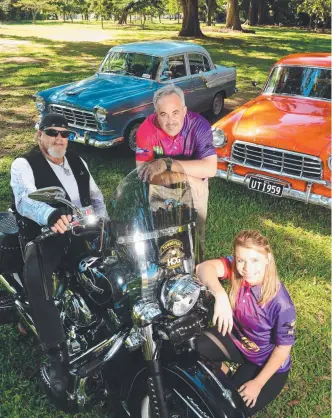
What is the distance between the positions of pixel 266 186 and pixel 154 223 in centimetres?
358

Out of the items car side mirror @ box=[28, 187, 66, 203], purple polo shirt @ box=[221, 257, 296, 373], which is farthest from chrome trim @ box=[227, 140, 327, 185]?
car side mirror @ box=[28, 187, 66, 203]

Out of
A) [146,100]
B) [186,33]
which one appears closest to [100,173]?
[146,100]

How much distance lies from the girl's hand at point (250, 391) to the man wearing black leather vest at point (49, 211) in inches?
42.1

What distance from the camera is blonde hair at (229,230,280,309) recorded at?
2299 mm

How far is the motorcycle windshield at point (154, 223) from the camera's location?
1886 millimetres

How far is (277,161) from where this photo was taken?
17.0 ft

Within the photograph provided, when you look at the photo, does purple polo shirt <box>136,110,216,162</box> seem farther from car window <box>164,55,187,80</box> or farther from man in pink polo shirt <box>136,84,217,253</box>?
car window <box>164,55,187,80</box>

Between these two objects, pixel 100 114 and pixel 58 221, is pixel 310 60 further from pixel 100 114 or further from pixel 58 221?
pixel 58 221

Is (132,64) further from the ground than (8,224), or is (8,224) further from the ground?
(132,64)

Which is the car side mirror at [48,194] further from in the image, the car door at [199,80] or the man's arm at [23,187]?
the car door at [199,80]

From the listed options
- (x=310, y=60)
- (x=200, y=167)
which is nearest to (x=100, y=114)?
(x=310, y=60)

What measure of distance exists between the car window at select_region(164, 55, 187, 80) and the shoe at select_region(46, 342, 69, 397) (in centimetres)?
615

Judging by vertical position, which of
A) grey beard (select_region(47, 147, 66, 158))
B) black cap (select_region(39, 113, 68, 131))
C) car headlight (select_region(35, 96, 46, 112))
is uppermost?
black cap (select_region(39, 113, 68, 131))

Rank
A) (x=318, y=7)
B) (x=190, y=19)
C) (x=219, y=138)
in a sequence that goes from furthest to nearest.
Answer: (x=318, y=7), (x=190, y=19), (x=219, y=138)
